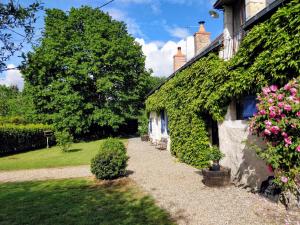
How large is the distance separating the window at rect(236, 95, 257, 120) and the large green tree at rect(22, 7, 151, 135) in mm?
20829

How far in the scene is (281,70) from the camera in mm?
5355

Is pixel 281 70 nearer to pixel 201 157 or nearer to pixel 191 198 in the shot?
pixel 191 198

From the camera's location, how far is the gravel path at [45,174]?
10.6 meters

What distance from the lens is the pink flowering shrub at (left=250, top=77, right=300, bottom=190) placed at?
4410 mm

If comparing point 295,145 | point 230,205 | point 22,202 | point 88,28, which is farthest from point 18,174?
point 88,28

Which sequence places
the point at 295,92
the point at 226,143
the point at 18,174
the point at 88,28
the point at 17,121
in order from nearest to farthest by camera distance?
the point at 295,92 → the point at 226,143 → the point at 18,174 → the point at 88,28 → the point at 17,121

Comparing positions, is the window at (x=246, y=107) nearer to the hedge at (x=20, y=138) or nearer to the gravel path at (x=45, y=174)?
the gravel path at (x=45, y=174)

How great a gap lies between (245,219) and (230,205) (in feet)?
2.72

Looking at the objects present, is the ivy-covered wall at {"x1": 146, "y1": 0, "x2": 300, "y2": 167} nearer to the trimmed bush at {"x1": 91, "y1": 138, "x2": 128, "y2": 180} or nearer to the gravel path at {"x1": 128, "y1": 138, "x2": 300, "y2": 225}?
the gravel path at {"x1": 128, "y1": 138, "x2": 300, "y2": 225}

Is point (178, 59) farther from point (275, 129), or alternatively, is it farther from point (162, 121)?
point (275, 129)

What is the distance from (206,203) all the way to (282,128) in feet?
8.57

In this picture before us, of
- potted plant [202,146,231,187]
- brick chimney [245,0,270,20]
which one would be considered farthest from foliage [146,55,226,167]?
→ brick chimney [245,0,270,20]

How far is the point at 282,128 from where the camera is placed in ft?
14.7

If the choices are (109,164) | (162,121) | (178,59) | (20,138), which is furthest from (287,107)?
(20,138)
